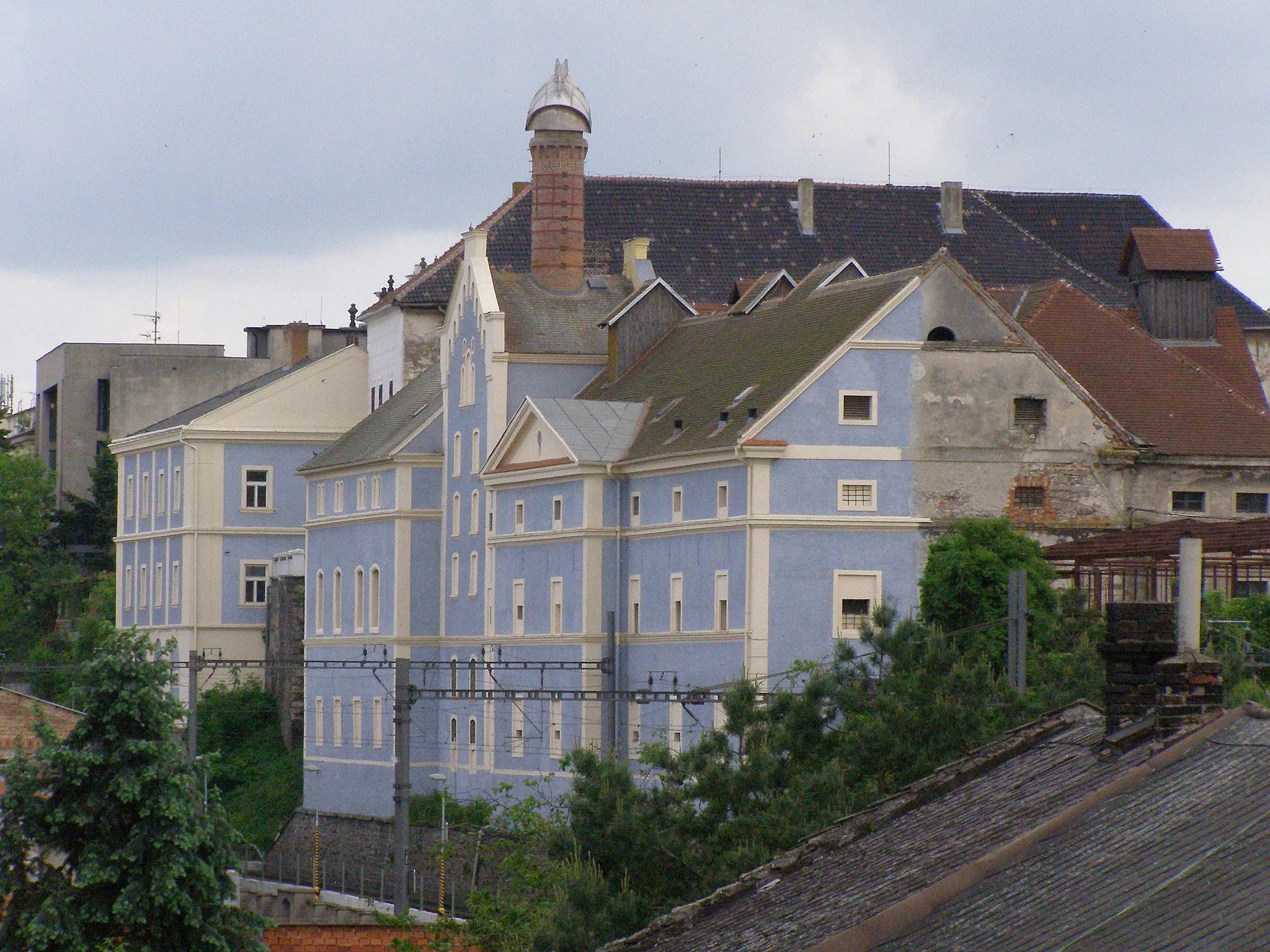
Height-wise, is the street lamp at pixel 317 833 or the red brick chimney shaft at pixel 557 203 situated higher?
the red brick chimney shaft at pixel 557 203

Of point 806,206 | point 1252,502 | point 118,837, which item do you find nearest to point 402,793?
point 118,837

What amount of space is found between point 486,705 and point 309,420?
87.4ft

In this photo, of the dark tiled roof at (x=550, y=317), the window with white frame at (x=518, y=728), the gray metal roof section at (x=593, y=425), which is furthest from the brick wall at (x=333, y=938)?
the dark tiled roof at (x=550, y=317)

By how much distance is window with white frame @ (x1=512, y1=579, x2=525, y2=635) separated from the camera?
→ 6800 centimetres

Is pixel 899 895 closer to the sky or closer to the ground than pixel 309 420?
closer to the ground

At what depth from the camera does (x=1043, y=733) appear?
25.7m

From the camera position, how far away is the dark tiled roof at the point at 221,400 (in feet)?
318

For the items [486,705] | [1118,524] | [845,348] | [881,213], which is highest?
[881,213]

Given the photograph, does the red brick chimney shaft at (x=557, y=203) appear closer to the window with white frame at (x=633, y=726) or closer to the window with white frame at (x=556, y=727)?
the window with white frame at (x=556, y=727)

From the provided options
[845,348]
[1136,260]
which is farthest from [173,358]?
[845,348]

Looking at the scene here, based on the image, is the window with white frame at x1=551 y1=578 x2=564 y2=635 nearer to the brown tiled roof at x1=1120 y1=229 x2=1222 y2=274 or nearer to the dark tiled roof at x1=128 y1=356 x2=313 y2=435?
the brown tiled roof at x1=1120 y1=229 x2=1222 y2=274

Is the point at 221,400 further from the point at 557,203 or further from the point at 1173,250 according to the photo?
the point at 1173,250

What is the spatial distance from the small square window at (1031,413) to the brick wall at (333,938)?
18.8 m

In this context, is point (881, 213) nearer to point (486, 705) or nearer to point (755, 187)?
point (755, 187)
